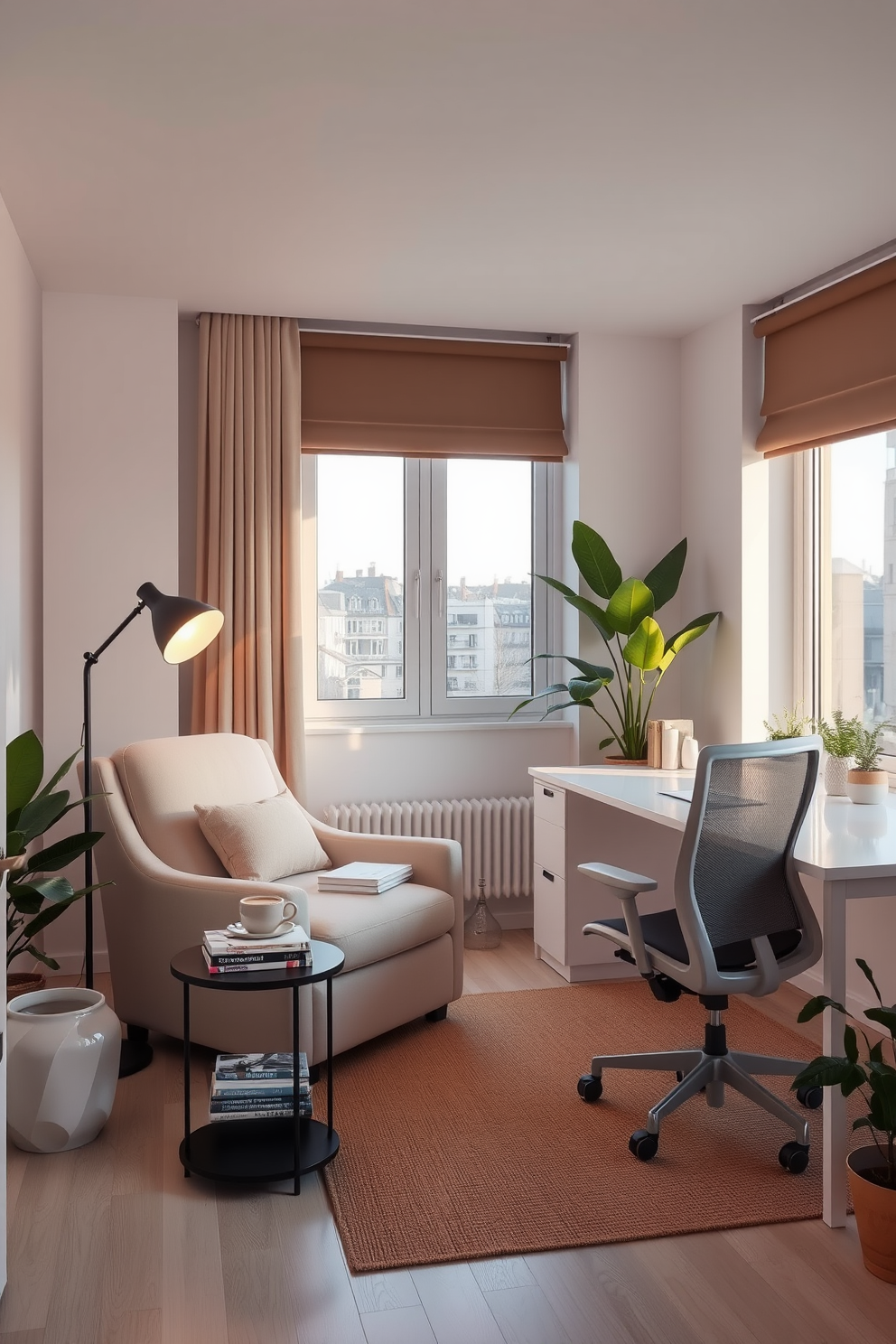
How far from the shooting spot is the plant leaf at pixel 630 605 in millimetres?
4164

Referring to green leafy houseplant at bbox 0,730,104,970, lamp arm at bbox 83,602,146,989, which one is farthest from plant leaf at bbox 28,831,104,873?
lamp arm at bbox 83,602,146,989

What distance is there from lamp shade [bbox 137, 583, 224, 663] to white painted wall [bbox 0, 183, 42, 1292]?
39 centimetres

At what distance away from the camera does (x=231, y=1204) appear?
93.4 inches

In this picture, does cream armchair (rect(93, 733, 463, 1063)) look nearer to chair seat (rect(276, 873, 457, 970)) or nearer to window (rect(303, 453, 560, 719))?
chair seat (rect(276, 873, 457, 970))

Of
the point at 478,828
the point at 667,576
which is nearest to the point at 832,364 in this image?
the point at 667,576

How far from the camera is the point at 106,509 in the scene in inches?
159

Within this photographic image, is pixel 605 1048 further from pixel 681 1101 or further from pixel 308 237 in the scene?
pixel 308 237

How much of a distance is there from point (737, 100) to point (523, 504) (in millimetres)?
2368

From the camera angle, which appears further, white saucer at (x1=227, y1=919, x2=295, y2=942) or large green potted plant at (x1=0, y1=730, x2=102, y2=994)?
large green potted plant at (x1=0, y1=730, x2=102, y2=994)

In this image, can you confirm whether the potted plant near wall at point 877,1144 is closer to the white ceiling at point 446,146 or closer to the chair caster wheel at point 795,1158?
the chair caster wheel at point 795,1158

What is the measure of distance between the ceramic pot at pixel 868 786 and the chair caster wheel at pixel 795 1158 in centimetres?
109

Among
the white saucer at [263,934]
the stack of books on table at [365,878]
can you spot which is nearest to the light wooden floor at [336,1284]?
the white saucer at [263,934]

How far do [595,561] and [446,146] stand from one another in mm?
1833

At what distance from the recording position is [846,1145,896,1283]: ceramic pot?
2068 mm
